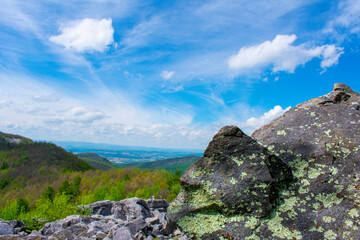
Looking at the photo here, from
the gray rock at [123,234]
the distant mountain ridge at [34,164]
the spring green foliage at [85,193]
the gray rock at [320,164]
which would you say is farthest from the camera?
the distant mountain ridge at [34,164]

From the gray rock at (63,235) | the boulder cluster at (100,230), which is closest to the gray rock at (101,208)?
the boulder cluster at (100,230)

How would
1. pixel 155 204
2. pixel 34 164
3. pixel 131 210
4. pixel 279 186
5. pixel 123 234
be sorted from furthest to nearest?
pixel 34 164 → pixel 155 204 → pixel 131 210 → pixel 123 234 → pixel 279 186

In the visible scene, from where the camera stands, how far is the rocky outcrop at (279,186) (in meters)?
4.12

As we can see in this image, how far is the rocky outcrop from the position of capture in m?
4.12

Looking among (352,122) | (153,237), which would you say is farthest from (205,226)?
(153,237)

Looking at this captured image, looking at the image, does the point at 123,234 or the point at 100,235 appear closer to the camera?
the point at 123,234

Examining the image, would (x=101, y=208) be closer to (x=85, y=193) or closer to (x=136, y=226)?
(x=136, y=226)

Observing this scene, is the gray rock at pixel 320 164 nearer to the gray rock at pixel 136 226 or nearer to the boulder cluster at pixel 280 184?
the boulder cluster at pixel 280 184

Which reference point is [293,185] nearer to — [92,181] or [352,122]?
[352,122]

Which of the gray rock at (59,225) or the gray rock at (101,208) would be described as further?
the gray rock at (101,208)

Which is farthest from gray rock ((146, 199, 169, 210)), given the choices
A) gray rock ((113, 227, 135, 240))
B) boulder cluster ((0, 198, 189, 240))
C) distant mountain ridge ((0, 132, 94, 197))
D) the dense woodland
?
distant mountain ridge ((0, 132, 94, 197))

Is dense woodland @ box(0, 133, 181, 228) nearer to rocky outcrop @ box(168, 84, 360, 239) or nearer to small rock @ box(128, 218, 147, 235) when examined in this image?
small rock @ box(128, 218, 147, 235)

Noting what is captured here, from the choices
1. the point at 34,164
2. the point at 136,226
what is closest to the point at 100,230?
the point at 136,226

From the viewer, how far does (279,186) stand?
458 centimetres
